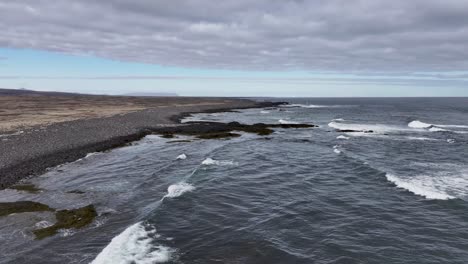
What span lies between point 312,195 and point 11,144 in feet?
83.9

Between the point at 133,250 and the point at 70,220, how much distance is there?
4366 millimetres

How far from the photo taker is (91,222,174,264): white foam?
40.7 ft

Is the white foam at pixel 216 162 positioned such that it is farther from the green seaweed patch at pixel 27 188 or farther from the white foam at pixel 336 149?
the green seaweed patch at pixel 27 188

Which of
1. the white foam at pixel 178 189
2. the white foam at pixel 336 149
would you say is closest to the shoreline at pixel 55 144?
the white foam at pixel 178 189

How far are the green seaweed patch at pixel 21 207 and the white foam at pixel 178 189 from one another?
5912 mm

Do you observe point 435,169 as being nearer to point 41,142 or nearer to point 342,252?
point 342,252

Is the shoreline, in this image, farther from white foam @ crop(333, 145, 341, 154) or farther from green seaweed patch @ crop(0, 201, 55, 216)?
white foam @ crop(333, 145, 341, 154)

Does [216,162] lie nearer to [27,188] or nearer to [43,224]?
[27,188]

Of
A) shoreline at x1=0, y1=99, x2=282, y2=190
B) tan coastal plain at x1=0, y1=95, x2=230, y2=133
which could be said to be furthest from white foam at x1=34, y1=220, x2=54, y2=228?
tan coastal plain at x1=0, y1=95, x2=230, y2=133

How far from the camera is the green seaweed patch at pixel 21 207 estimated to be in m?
16.8

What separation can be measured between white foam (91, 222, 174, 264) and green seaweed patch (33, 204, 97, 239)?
7.55 feet

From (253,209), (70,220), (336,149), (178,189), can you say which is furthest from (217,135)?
(70,220)

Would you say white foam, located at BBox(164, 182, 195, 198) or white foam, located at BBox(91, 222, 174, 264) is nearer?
white foam, located at BBox(91, 222, 174, 264)

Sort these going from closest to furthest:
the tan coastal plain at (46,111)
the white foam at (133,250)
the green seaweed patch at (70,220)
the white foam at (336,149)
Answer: the white foam at (133,250), the green seaweed patch at (70,220), the white foam at (336,149), the tan coastal plain at (46,111)
